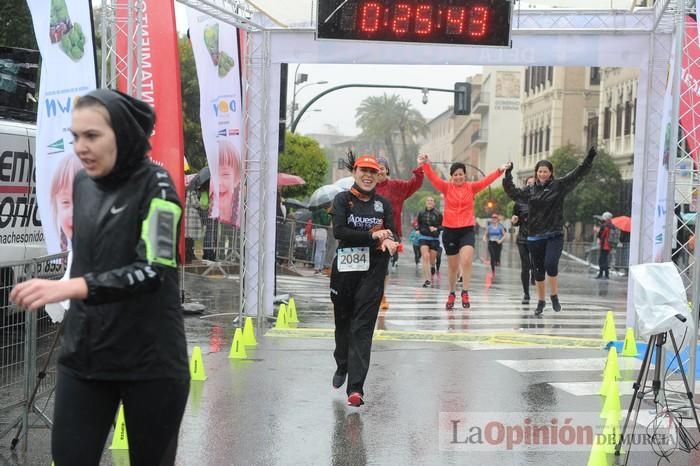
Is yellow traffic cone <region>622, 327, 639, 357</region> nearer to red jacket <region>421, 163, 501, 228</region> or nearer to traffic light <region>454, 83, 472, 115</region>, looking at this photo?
red jacket <region>421, 163, 501, 228</region>

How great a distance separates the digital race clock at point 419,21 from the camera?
11.7 m

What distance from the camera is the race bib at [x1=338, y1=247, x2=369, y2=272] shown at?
24.9 feet

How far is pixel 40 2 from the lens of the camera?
7820 millimetres

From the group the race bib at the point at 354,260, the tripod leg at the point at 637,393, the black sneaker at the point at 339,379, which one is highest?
the race bib at the point at 354,260

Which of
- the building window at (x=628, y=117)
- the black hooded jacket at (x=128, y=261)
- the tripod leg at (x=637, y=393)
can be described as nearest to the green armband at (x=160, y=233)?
the black hooded jacket at (x=128, y=261)

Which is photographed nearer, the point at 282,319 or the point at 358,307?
the point at 358,307

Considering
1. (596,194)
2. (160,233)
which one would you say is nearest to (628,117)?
(596,194)

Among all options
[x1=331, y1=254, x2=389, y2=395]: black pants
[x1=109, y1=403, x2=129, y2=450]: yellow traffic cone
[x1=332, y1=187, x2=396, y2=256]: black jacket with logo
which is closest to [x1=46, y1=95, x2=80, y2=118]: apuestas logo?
[x1=332, y1=187, x2=396, y2=256]: black jacket with logo

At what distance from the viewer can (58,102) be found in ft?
25.3

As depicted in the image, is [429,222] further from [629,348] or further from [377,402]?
[377,402]

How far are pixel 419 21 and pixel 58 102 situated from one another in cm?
546

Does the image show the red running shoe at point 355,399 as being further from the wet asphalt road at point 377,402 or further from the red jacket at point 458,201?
the red jacket at point 458,201

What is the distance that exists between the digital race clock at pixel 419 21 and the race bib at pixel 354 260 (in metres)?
4.80

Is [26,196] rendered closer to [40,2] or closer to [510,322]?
[40,2]
